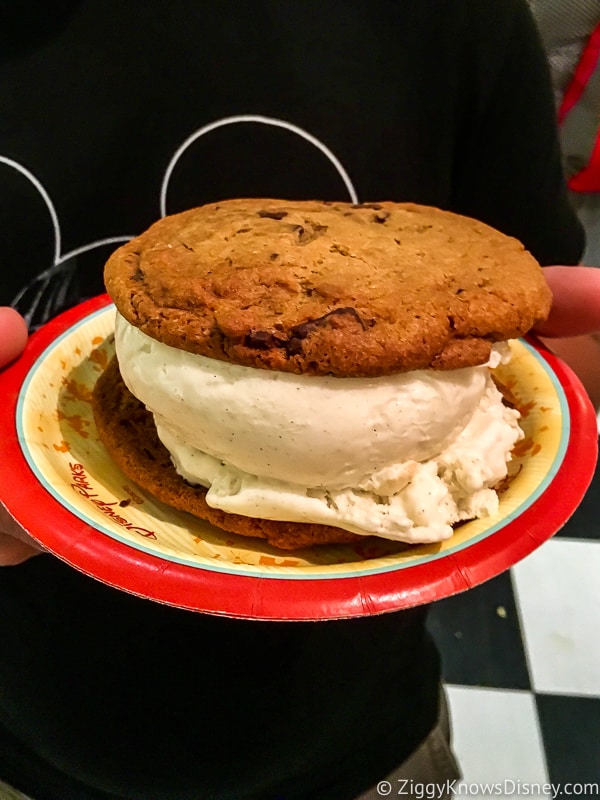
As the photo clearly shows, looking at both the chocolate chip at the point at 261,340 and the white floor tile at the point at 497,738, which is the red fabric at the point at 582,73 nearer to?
the white floor tile at the point at 497,738

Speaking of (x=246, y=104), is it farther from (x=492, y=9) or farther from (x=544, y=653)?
(x=544, y=653)

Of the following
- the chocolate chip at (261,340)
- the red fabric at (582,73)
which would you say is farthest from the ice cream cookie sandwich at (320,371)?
the red fabric at (582,73)

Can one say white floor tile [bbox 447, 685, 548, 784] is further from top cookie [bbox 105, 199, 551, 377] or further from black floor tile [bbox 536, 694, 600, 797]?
top cookie [bbox 105, 199, 551, 377]

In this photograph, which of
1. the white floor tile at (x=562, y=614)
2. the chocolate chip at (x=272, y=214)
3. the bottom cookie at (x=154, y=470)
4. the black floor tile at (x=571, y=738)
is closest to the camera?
the bottom cookie at (x=154, y=470)

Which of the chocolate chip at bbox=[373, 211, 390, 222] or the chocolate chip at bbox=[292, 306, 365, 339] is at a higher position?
the chocolate chip at bbox=[373, 211, 390, 222]

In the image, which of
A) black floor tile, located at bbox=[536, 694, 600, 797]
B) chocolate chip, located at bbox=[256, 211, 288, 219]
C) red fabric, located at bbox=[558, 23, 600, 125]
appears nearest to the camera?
chocolate chip, located at bbox=[256, 211, 288, 219]

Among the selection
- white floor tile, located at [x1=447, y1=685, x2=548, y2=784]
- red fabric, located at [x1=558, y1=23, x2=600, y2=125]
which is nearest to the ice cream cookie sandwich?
white floor tile, located at [x1=447, y1=685, x2=548, y2=784]
